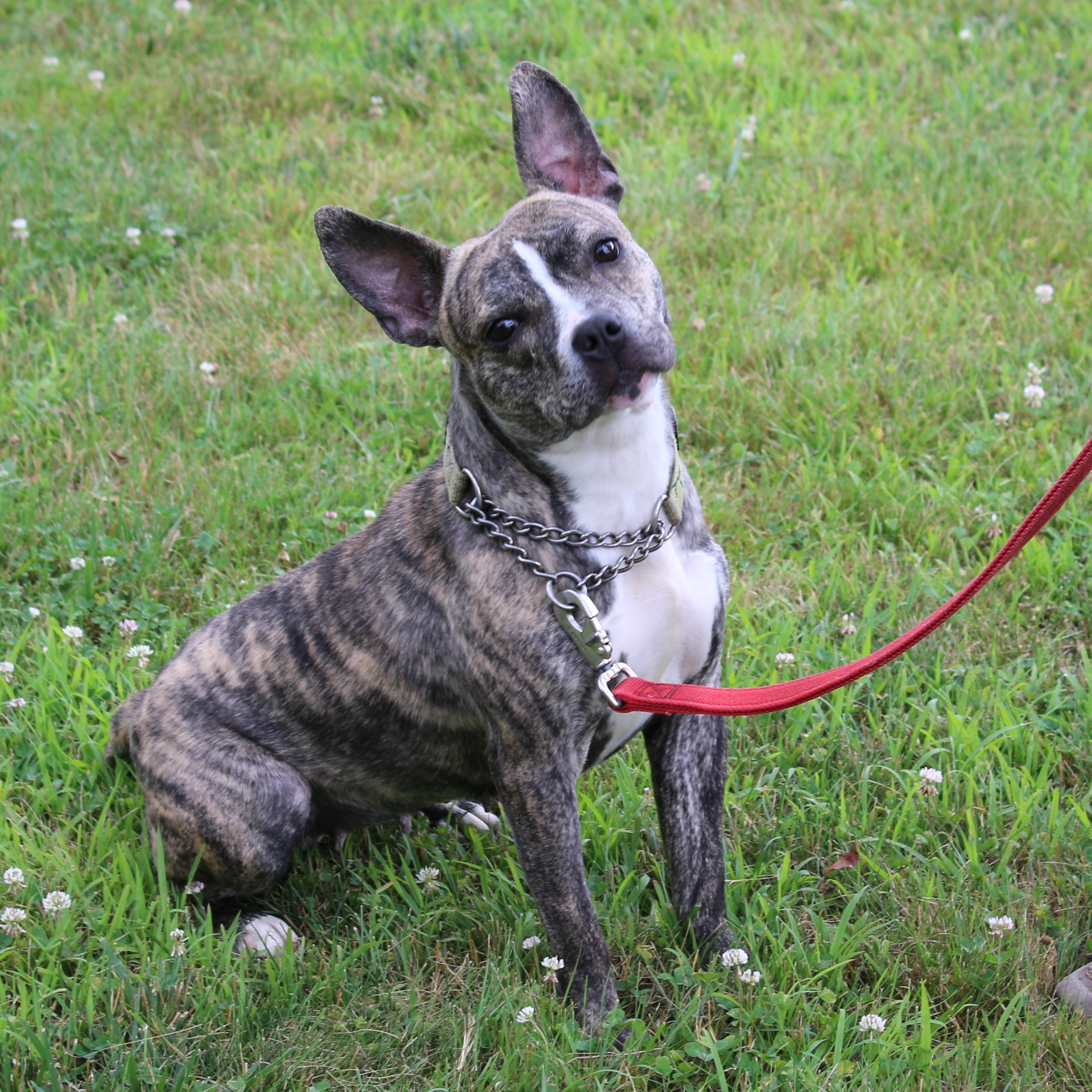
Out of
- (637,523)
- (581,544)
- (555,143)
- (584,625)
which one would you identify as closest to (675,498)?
(637,523)

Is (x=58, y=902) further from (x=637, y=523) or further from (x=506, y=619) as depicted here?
(x=637, y=523)

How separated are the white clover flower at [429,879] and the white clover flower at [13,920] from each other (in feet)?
3.27

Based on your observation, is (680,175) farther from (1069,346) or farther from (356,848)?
(356,848)

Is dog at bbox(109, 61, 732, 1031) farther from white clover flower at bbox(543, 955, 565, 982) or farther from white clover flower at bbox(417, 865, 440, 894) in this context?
white clover flower at bbox(417, 865, 440, 894)

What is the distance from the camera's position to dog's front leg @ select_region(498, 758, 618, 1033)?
2670 millimetres

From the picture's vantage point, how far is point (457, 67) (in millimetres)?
6930

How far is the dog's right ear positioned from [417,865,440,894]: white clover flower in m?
1.41

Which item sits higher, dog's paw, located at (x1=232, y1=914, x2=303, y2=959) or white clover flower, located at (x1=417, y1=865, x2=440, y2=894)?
white clover flower, located at (x1=417, y1=865, x2=440, y2=894)

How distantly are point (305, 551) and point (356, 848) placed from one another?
129 centimetres

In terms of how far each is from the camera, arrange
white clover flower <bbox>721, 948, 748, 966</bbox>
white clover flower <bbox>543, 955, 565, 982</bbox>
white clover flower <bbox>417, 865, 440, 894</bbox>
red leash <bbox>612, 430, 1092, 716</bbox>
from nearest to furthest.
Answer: red leash <bbox>612, 430, 1092, 716</bbox>
white clover flower <bbox>543, 955, 565, 982</bbox>
white clover flower <bbox>721, 948, 748, 966</bbox>
white clover flower <bbox>417, 865, 440, 894</bbox>

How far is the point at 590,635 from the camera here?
2.58m

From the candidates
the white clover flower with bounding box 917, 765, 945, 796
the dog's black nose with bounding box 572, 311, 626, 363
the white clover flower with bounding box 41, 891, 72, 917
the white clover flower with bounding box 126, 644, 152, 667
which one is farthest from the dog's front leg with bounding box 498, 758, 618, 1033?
the white clover flower with bounding box 126, 644, 152, 667

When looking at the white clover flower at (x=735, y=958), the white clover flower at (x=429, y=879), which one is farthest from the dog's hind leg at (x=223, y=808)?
the white clover flower at (x=735, y=958)

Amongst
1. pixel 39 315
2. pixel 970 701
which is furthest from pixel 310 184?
pixel 970 701
